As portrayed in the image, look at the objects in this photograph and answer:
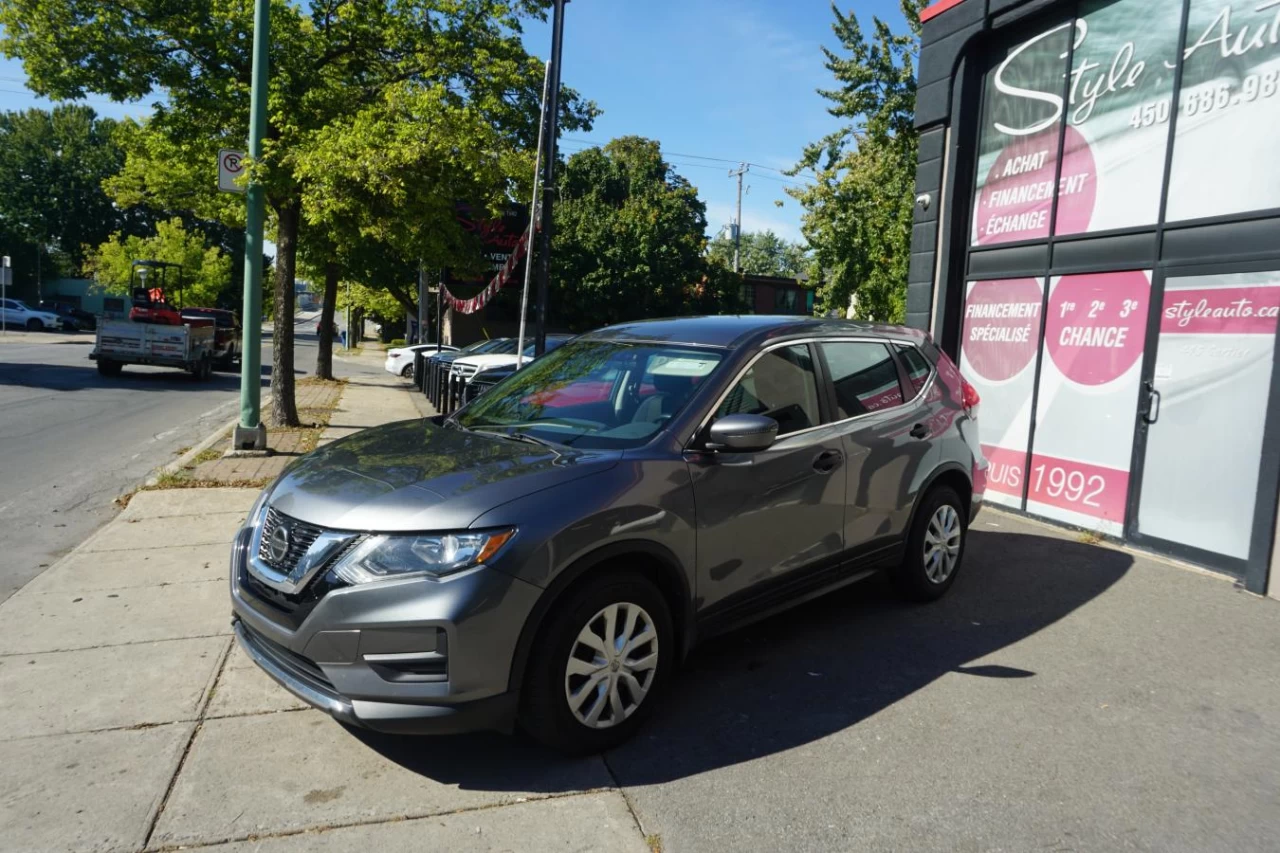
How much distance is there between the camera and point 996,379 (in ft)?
27.9

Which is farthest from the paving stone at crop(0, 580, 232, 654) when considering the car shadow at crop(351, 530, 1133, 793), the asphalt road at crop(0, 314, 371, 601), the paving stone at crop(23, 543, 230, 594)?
the car shadow at crop(351, 530, 1133, 793)

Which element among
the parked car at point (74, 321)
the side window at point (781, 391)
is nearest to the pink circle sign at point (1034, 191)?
the side window at point (781, 391)

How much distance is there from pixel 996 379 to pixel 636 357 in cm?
535

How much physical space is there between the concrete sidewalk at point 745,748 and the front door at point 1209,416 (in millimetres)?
1013

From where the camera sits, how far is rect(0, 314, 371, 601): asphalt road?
22.4 feet

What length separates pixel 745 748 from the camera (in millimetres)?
3541

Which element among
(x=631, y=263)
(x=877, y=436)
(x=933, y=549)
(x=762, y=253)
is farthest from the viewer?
(x=762, y=253)

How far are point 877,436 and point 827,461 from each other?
54 cm

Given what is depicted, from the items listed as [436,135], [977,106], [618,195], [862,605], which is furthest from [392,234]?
[618,195]

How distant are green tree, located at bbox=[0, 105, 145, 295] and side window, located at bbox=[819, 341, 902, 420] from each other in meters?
73.9

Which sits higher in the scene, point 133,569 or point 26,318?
point 26,318

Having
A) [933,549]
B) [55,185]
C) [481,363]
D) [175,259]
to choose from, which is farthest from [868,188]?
[55,185]

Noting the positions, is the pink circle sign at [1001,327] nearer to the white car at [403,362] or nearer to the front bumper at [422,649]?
the front bumper at [422,649]

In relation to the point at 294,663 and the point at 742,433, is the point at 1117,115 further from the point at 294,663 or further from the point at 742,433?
the point at 294,663
